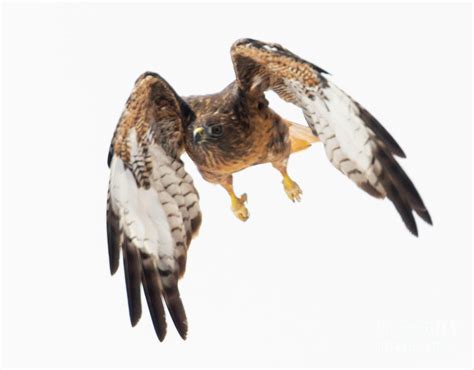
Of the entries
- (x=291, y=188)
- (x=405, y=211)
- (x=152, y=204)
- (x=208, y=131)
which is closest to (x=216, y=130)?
(x=208, y=131)

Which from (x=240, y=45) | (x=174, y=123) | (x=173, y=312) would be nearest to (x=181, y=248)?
(x=173, y=312)

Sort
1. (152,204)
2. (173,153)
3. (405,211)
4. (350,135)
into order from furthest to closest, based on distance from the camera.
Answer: (173,153) < (152,204) < (350,135) < (405,211)

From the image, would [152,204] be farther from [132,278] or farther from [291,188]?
[291,188]

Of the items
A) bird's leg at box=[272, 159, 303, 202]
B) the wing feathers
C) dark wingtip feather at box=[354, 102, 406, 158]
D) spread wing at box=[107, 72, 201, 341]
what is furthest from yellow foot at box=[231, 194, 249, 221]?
dark wingtip feather at box=[354, 102, 406, 158]

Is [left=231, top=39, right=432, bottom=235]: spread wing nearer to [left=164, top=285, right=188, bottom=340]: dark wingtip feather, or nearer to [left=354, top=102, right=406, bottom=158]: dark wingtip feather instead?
[left=354, top=102, right=406, bottom=158]: dark wingtip feather

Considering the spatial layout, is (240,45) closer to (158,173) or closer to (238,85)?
(238,85)

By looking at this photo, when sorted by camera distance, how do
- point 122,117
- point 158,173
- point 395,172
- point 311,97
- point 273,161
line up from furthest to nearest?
point 273,161
point 158,173
point 122,117
point 311,97
point 395,172
